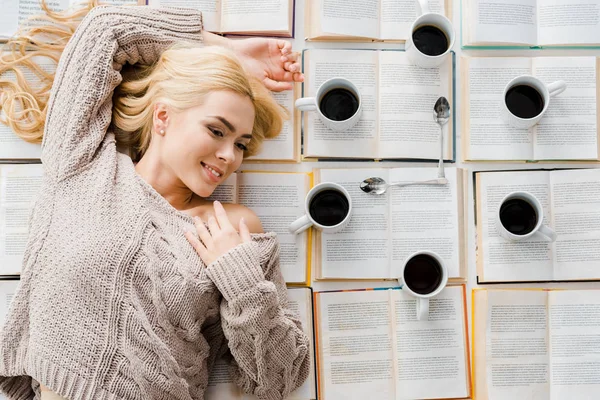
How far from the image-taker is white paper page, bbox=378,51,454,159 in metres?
1.48

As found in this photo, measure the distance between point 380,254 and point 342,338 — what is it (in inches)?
10.3

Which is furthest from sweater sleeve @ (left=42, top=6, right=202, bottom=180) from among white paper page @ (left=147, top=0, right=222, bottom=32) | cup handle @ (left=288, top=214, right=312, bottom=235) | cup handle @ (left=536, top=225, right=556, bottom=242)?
cup handle @ (left=536, top=225, right=556, bottom=242)

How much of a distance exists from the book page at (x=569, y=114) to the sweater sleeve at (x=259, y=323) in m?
0.88

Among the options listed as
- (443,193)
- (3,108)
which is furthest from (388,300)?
(3,108)

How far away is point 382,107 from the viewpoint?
58.8 inches

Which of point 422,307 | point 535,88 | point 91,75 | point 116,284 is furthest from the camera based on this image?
point 535,88

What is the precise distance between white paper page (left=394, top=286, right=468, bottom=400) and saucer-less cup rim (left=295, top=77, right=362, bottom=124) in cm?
55

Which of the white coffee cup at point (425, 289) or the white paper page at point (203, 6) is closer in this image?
the white coffee cup at point (425, 289)

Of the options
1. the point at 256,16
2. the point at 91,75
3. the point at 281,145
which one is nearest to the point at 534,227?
the point at 281,145

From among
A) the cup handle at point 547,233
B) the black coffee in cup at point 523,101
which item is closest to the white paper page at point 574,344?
the cup handle at point 547,233

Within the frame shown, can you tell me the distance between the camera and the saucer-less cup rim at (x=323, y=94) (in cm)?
139

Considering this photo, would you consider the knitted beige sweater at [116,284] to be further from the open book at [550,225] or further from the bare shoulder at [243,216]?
the open book at [550,225]

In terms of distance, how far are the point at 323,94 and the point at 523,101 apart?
0.59 meters

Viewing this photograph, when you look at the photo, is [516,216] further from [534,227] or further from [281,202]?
[281,202]
